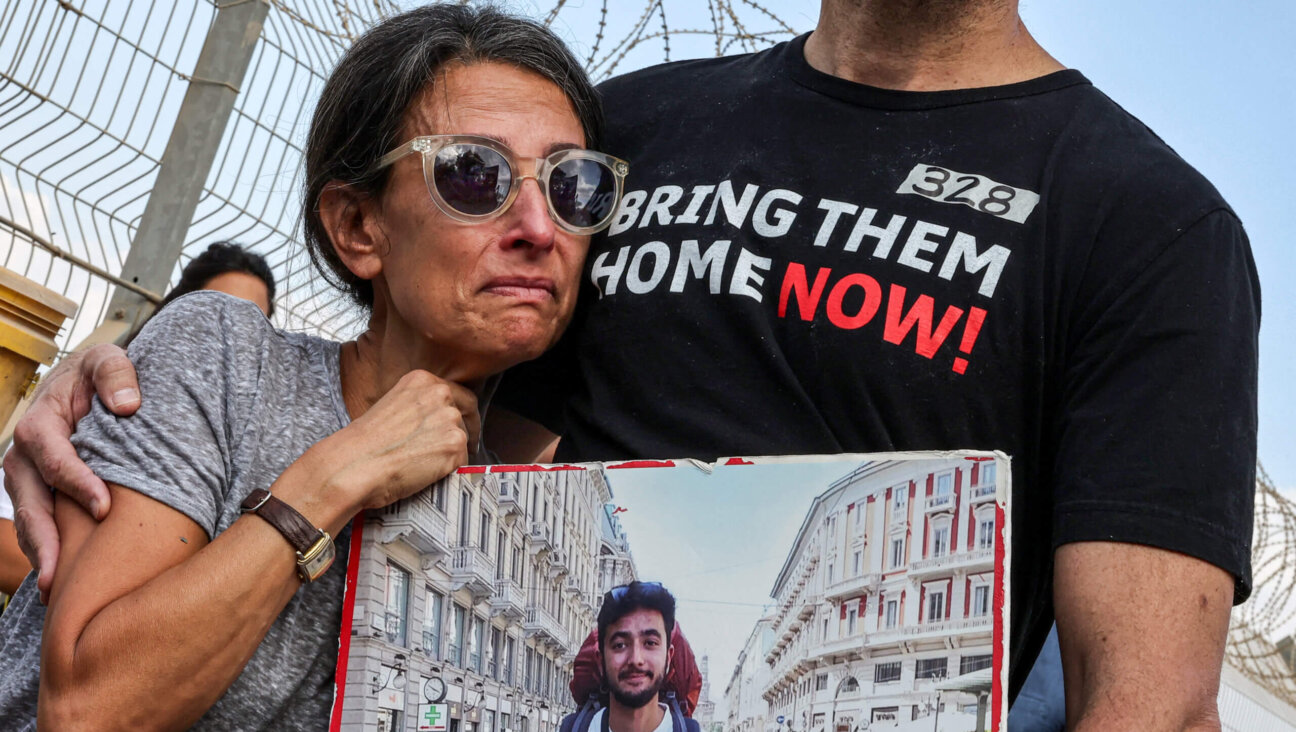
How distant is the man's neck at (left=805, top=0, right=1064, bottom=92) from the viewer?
82.6 inches

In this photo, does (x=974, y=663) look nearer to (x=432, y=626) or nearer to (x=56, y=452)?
(x=432, y=626)

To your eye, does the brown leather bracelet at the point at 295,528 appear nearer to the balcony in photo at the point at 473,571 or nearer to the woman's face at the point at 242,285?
the balcony in photo at the point at 473,571

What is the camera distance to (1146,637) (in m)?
1.53

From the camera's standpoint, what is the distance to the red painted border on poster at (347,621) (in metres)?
1.80

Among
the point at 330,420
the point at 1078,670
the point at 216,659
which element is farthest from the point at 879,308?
the point at 216,659

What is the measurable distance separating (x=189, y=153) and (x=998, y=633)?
3.64 m

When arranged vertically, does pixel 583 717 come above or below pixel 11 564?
below

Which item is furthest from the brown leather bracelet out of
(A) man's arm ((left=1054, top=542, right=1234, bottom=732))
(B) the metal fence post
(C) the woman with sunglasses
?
(B) the metal fence post

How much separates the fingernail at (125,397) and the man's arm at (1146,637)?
1.37 m

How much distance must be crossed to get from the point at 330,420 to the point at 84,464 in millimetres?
380

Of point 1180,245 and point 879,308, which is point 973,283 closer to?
point 879,308

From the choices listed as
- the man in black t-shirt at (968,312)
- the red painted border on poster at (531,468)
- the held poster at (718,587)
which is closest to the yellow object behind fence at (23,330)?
the man in black t-shirt at (968,312)

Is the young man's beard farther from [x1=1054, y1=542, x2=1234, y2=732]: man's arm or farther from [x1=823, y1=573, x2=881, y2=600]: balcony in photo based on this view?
[x1=1054, y1=542, x2=1234, y2=732]: man's arm

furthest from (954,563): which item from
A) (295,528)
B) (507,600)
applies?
(295,528)
